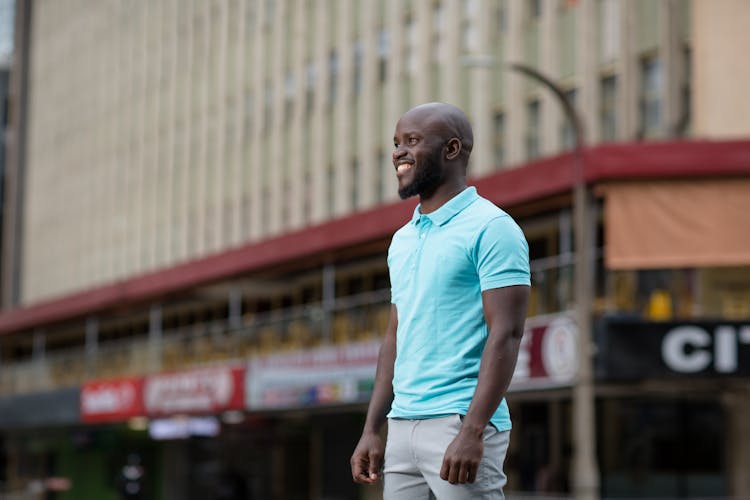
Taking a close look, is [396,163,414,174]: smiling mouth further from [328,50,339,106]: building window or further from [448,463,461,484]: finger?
[328,50,339,106]: building window

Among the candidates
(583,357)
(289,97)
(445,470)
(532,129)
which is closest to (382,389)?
(445,470)

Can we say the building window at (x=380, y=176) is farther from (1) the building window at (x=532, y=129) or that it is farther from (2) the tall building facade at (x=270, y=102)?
(1) the building window at (x=532, y=129)

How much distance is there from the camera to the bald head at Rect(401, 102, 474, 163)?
15.3 feet

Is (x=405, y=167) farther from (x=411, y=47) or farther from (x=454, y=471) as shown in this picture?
(x=411, y=47)

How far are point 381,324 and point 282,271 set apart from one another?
8.78 metres

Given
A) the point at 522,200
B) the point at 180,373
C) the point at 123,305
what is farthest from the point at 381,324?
the point at 123,305

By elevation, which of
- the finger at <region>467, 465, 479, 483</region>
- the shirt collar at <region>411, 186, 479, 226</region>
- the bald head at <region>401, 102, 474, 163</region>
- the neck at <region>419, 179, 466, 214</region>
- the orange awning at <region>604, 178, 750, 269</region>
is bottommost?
the finger at <region>467, 465, 479, 483</region>

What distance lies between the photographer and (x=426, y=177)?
472 centimetres

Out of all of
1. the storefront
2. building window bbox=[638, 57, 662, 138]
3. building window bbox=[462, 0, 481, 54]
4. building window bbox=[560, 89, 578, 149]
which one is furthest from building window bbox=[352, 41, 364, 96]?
the storefront

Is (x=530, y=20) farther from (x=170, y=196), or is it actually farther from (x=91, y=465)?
(x=91, y=465)

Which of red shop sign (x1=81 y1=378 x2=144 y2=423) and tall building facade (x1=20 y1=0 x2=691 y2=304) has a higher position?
tall building facade (x1=20 y1=0 x2=691 y2=304)

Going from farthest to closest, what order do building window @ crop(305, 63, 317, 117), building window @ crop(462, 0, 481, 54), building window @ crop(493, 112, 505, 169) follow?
building window @ crop(305, 63, 317, 117)
building window @ crop(462, 0, 481, 54)
building window @ crop(493, 112, 505, 169)

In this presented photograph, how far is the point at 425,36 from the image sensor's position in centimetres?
3950

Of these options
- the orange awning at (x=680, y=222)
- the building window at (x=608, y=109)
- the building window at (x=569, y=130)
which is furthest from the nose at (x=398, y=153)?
the building window at (x=569, y=130)
